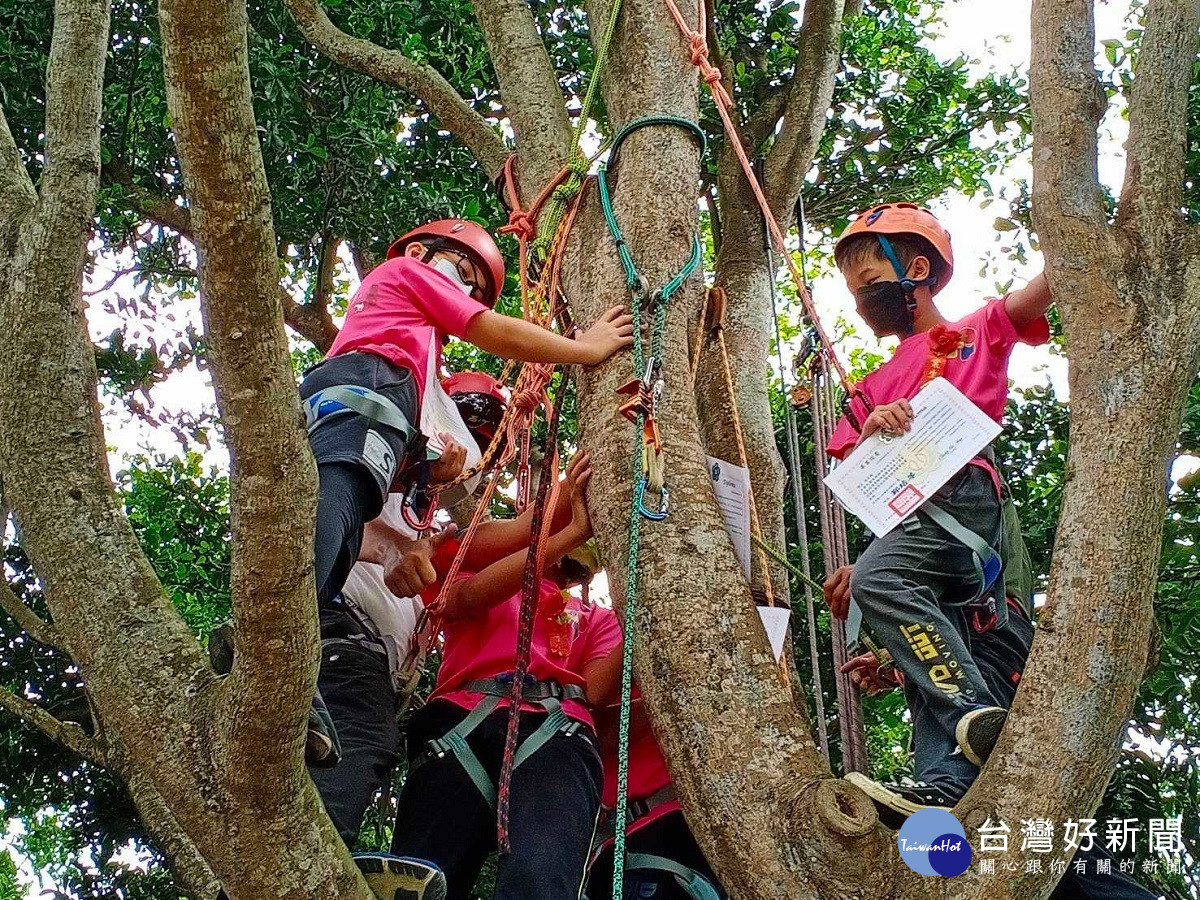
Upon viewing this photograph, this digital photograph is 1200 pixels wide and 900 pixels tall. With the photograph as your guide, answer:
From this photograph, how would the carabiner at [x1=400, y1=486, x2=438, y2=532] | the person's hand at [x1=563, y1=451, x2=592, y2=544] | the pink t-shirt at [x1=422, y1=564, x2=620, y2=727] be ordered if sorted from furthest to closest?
the carabiner at [x1=400, y1=486, x2=438, y2=532] → the pink t-shirt at [x1=422, y1=564, x2=620, y2=727] → the person's hand at [x1=563, y1=451, x2=592, y2=544]

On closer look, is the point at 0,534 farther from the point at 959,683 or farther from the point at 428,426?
the point at 959,683

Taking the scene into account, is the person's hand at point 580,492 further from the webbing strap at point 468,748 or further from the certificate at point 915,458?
the certificate at point 915,458

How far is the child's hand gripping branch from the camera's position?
301 cm

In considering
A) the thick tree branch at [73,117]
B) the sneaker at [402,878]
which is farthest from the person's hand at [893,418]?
the thick tree branch at [73,117]

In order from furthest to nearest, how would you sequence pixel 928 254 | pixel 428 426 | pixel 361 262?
pixel 361 262 < pixel 928 254 < pixel 428 426

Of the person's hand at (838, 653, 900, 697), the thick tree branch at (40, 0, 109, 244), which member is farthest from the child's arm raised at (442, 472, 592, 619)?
the thick tree branch at (40, 0, 109, 244)

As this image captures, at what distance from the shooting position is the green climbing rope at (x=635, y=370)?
2178 mm

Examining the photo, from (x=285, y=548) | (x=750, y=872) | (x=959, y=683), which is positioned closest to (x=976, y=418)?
(x=959, y=683)

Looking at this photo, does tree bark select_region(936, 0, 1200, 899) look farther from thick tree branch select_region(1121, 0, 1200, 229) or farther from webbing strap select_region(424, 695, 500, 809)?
webbing strap select_region(424, 695, 500, 809)

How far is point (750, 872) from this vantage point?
216 cm

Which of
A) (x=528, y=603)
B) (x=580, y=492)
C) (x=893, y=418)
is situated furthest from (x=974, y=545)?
(x=528, y=603)

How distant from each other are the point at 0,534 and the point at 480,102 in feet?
9.07

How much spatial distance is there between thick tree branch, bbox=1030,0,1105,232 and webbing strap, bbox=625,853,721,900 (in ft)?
5.52

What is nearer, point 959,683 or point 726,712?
point 726,712
